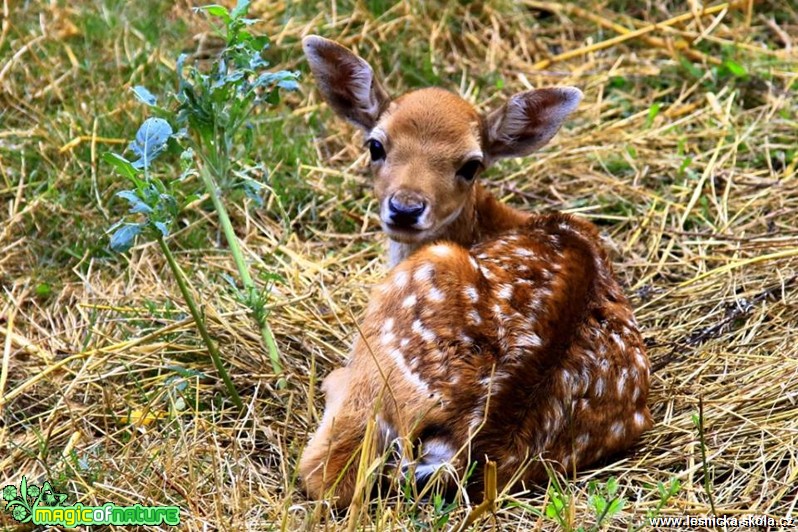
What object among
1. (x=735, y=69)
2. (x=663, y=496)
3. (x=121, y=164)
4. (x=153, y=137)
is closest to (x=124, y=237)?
(x=121, y=164)

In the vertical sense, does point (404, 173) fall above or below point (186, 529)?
above

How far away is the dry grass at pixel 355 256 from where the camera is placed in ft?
12.3

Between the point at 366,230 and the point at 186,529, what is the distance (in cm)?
237

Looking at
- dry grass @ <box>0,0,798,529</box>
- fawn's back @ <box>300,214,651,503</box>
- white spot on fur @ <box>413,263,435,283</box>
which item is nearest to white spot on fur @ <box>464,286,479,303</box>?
fawn's back @ <box>300,214,651,503</box>

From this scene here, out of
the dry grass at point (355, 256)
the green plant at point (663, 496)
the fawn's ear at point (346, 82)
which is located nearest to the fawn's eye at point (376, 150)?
the fawn's ear at point (346, 82)

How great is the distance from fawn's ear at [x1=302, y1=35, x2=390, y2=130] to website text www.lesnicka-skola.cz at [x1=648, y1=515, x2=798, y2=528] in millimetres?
2117

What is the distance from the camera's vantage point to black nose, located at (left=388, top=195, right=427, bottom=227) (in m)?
4.17

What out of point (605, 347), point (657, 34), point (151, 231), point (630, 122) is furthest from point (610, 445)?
point (657, 34)

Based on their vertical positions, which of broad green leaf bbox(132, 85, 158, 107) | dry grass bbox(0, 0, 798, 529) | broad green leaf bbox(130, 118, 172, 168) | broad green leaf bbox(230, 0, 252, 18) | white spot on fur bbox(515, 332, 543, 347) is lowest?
dry grass bbox(0, 0, 798, 529)

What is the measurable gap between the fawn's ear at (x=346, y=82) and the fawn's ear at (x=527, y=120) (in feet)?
1.59

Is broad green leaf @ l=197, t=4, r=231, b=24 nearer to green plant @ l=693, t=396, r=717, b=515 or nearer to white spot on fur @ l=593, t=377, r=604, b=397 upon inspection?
white spot on fur @ l=593, t=377, r=604, b=397

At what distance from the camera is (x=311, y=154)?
583cm

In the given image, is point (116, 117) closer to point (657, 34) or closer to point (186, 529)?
point (186, 529)

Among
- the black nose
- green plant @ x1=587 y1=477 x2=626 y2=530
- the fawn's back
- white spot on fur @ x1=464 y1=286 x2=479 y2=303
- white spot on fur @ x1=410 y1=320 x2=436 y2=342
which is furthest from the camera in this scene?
the black nose
